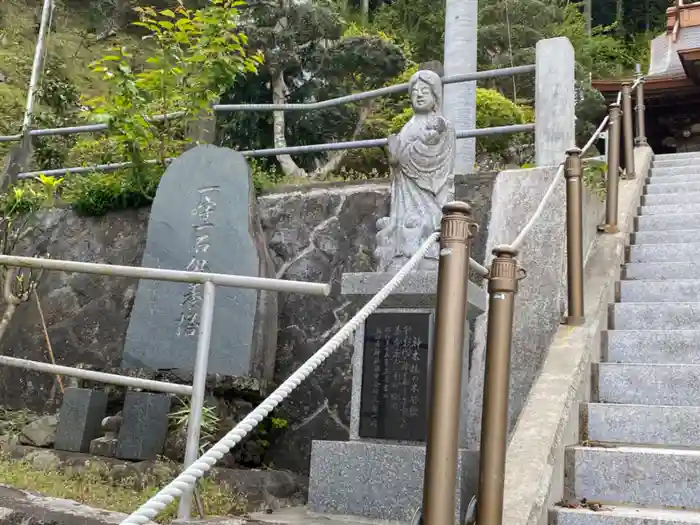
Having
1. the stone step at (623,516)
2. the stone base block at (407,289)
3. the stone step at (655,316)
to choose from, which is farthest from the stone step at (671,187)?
the stone step at (623,516)

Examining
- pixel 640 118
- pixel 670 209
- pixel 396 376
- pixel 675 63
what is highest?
pixel 675 63

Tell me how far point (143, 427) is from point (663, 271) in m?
3.51

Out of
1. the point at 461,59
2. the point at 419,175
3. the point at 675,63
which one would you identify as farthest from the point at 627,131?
the point at 675,63

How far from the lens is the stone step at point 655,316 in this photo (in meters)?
4.10

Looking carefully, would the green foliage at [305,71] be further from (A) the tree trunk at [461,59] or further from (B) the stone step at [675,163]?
(B) the stone step at [675,163]

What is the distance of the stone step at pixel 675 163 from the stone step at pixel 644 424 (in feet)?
16.3

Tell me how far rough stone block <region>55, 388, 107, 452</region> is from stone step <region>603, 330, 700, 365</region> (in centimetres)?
324

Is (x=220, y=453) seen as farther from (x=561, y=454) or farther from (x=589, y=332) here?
(x=589, y=332)

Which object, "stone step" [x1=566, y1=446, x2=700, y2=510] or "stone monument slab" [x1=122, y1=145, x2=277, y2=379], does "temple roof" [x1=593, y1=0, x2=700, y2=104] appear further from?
"stone step" [x1=566, y1=446, x2=700, y2=510]

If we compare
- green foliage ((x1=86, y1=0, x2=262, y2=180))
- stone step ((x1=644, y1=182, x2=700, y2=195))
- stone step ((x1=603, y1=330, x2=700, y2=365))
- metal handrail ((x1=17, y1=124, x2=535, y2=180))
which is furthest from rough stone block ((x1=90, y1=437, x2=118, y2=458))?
stone step ((x1=644, y1=182, x2=700, y2=195))

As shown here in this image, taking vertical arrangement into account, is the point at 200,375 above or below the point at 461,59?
below

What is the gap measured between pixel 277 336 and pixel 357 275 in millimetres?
2320

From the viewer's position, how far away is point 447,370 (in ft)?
6.63

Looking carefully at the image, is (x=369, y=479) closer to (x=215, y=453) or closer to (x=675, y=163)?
(x=215, y=453)
